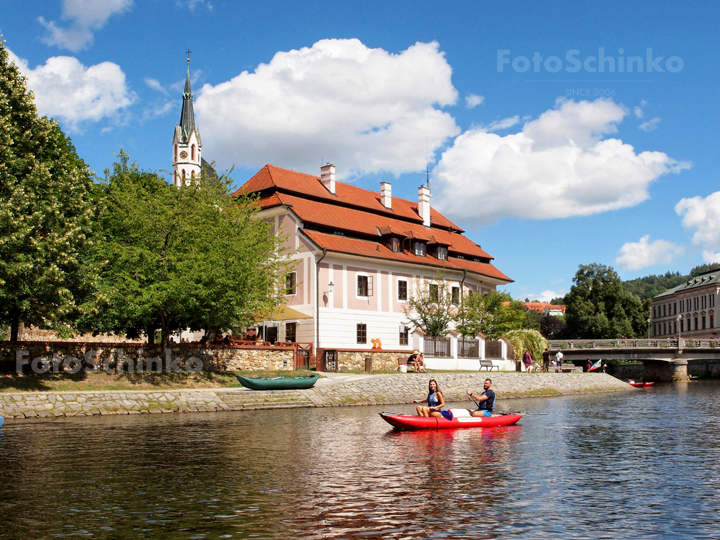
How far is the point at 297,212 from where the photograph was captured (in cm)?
4625

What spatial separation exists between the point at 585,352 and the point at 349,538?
6631 cm

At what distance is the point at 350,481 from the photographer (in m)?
13.1

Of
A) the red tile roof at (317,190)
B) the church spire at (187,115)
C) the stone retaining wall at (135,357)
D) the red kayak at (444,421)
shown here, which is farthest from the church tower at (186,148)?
the red kayak at (444,421)

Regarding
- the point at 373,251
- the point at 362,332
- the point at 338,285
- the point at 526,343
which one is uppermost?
the point at 373,251

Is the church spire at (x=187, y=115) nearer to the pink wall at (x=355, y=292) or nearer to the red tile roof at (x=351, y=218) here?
the red tile roof at (x=351, y=218)

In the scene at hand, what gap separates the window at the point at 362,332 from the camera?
4728 cm

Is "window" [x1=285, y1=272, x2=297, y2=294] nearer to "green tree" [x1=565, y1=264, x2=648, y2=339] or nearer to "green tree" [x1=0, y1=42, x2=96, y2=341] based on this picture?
"green tree" [x1=0, y1=42, x2=96, y2=341]

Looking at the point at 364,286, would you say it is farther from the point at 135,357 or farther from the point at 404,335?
the point at 135,357

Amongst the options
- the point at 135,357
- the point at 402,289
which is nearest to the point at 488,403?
the point at 135,357

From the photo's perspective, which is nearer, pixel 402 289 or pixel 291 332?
pixel 291 332

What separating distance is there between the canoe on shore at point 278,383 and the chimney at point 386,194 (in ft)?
91.8

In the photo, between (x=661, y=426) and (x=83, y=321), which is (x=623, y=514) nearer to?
(x=661, y=426)

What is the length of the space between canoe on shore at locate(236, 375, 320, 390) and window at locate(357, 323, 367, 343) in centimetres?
1532

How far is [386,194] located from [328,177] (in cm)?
629
